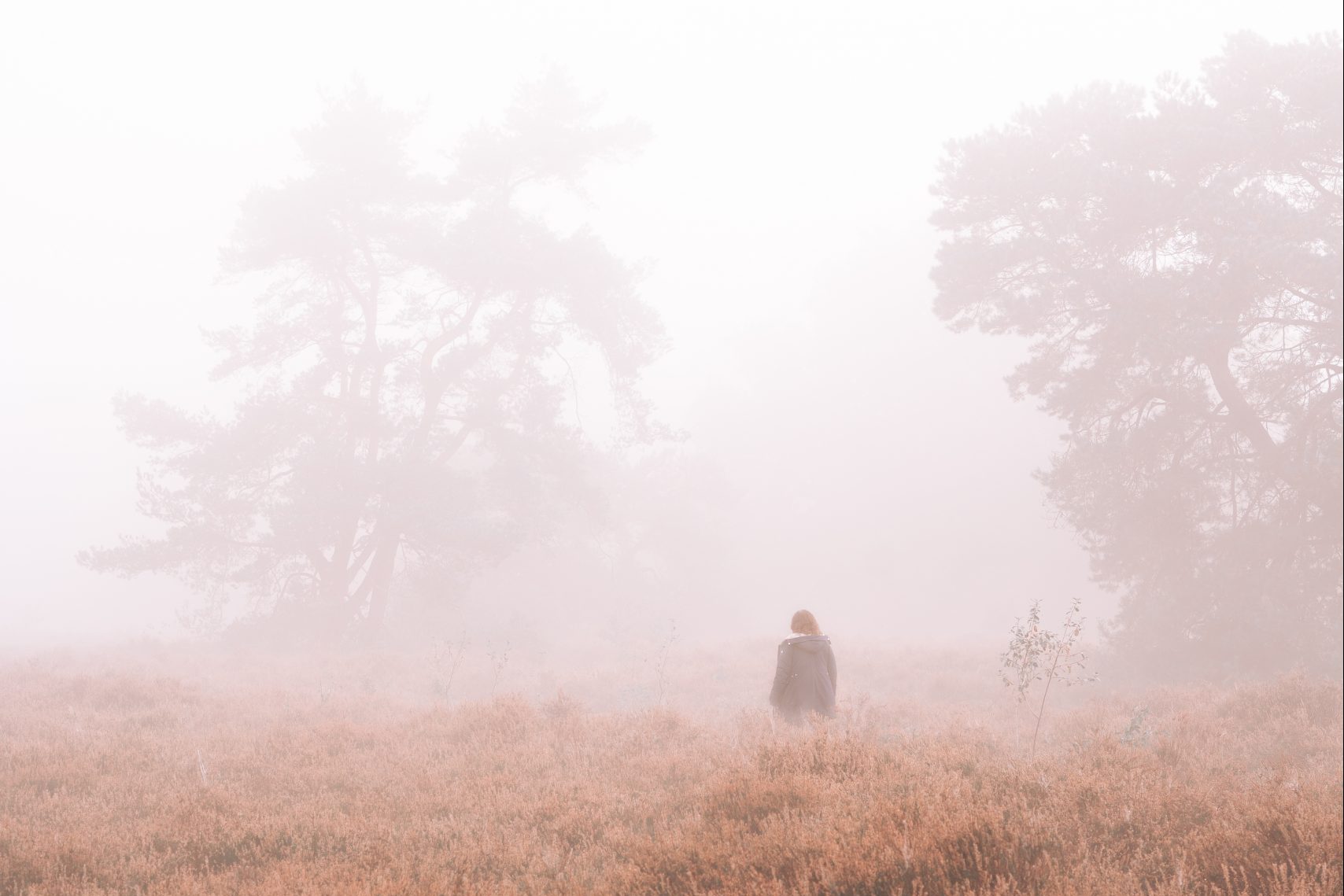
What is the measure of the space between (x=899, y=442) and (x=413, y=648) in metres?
29.3

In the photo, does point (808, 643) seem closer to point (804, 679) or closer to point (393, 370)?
point (804, 679)

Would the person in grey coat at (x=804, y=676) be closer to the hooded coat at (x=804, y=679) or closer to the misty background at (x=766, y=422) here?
the hooded coat at (x=804, y=679)

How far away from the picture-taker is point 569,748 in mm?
6863

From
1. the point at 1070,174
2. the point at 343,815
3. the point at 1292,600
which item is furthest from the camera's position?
the point at 1070,174

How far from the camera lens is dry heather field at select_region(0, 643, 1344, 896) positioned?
3.23 metres

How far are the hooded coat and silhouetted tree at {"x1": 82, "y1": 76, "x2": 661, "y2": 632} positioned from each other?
40.4 ft

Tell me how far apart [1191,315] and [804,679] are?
9.29m

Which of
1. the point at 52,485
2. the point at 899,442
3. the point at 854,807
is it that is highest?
the point at 899,442

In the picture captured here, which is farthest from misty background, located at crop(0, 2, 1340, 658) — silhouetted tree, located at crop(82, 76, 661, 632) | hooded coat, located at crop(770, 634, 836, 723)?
hooded coat, located at crop(770, 634, 836, 723)

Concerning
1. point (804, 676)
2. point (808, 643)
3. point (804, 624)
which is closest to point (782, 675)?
point (804, 676)

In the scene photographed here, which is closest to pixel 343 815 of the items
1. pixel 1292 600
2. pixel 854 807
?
pixel 854 807

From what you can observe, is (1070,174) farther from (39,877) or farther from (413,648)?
(413,648)

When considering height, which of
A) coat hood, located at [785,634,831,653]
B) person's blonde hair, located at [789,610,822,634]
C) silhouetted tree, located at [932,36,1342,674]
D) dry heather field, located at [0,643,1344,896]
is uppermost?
silhouetted tree, located at [932,36,1342,674]

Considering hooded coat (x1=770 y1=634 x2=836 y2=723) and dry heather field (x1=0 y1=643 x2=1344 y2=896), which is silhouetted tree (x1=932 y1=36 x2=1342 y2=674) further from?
hooded coat (x1=770 y1=634 x2=836 y2=723)
